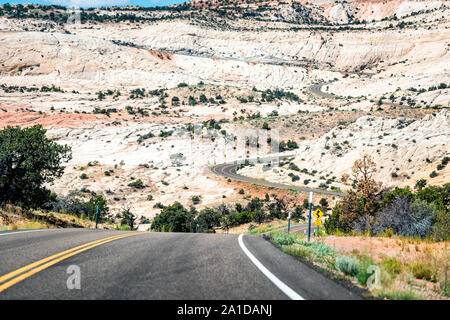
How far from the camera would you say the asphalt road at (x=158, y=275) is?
4.39 meters

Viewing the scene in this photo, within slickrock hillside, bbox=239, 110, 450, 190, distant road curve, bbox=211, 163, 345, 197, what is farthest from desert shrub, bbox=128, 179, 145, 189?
slickrock hillside, bbox=239, 110, 450, 190

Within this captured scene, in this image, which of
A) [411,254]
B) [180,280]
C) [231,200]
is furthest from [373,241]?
[231,200]

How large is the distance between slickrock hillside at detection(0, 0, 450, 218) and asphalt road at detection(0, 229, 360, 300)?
3593cm

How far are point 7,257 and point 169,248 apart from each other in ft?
11.3

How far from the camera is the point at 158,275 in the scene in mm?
5289

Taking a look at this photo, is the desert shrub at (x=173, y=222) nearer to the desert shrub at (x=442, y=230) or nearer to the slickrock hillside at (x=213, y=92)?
the slickrock hillside at (x=213, y=92)

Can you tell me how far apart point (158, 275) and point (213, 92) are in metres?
103

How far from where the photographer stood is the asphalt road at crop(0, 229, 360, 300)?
4391 millimetres

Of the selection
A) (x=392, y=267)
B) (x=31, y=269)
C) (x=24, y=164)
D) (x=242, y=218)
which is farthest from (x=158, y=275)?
(x=242, y=218)

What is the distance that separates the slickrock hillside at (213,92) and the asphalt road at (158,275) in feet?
118

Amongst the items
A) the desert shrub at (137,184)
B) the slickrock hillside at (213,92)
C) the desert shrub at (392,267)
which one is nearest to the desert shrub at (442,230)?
the desert shrub at (392,267)

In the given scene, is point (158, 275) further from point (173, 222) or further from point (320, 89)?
point (320, 89)

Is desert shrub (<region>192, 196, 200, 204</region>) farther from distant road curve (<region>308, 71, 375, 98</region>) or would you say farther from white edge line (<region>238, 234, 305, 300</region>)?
distant road curve (<region>308, 71, 375, 98</region>)
